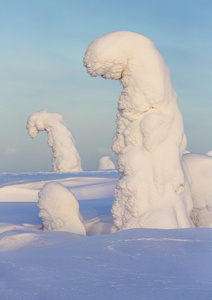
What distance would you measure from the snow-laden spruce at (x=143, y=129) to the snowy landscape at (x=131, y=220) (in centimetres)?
1

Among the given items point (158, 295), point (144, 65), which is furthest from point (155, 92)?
point (158, 295)

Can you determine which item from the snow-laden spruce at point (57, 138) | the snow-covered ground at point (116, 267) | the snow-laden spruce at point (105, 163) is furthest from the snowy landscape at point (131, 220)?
the snow-laden spruce at point (105, 163)

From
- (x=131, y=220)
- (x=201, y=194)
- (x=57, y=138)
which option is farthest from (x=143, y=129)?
(x=57, y=138)

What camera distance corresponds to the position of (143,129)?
4.88 m

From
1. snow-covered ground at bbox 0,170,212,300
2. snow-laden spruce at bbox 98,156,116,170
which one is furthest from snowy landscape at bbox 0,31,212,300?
snow-laden spruce at bbox 98,156,116,170

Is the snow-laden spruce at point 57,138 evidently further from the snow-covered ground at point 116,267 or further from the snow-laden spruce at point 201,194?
the snow-covered ground at point 116,267

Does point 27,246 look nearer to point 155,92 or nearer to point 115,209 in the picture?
point 115,209

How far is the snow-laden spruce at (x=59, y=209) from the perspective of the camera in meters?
5.77

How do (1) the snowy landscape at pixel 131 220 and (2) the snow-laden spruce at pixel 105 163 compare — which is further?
(2) the snow-laden spruce at pixel 105 163

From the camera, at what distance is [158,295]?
204cm

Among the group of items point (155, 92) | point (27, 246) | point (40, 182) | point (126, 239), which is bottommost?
point (40, 182)

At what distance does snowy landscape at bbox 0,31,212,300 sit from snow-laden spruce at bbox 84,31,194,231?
1 cm

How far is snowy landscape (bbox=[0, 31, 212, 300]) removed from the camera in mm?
2229

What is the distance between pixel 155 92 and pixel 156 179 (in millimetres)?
980
